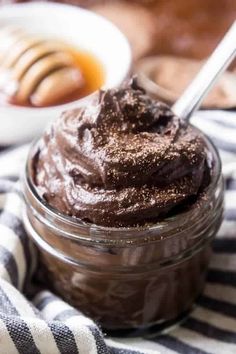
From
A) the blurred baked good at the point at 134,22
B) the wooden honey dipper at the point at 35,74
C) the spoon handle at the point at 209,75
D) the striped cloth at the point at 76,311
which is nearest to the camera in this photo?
the striped cloth at the point at 76,311

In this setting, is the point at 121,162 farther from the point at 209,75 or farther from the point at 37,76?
the point at 37,76

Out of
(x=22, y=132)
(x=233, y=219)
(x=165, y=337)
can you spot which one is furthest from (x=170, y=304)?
(x=22, y=132)

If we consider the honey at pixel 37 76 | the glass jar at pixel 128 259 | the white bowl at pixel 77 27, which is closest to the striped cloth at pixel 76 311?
the glass jar at pixel 128 259

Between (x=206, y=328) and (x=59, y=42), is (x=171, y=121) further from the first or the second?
(x=59, y=42)

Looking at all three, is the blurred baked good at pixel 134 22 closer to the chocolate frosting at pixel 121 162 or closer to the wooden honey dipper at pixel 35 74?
the wooden honey dipper at pixel 35 74

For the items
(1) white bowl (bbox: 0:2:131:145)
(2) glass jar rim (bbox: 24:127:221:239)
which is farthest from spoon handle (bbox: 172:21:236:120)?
(1) white bowl (bbox: 0:2:131:145)
